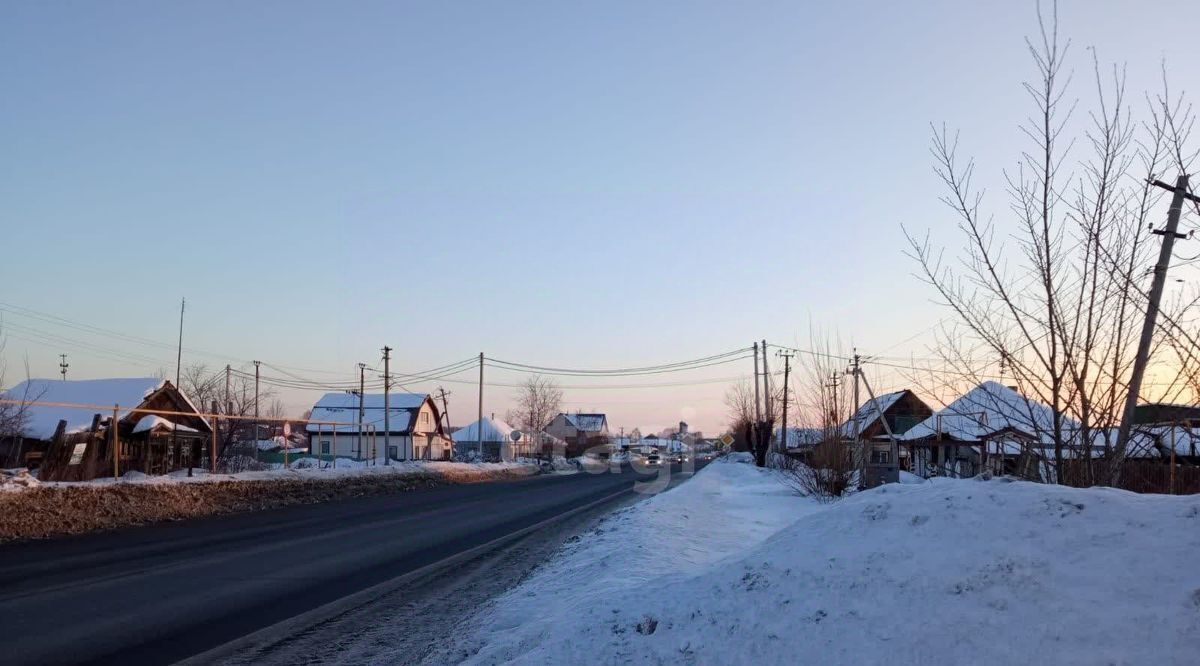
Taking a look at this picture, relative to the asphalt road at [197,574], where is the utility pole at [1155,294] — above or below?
above

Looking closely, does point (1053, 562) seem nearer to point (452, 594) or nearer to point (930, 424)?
point (452, 594)

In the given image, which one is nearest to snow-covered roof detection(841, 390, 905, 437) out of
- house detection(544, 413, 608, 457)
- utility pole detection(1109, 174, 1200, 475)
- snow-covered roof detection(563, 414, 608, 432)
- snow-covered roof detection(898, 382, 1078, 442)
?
snow-covered roof detection(898, 382, 1078, 442)

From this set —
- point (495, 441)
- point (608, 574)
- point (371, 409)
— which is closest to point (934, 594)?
point (608, 574)

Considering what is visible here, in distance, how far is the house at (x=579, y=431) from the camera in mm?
108188

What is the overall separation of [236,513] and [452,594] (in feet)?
40.0

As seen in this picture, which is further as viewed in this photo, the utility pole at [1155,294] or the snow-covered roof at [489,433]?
the snow-covered roof at [489,433]

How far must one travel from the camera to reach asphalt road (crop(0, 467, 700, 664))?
704 cm

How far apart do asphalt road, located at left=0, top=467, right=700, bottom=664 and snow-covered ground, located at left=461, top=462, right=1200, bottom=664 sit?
294 centimetres

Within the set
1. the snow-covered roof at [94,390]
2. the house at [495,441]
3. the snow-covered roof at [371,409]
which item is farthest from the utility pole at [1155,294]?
the house at [495,441]

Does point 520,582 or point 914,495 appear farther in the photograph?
point 520,582

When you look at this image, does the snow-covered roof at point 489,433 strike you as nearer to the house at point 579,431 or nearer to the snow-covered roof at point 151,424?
the house at point 579,431

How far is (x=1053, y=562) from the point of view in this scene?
437 centimetres

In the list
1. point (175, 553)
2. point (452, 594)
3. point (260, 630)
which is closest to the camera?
point (260, 630)

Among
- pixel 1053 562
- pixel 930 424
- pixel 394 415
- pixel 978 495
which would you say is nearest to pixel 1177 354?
pixel 978 495
